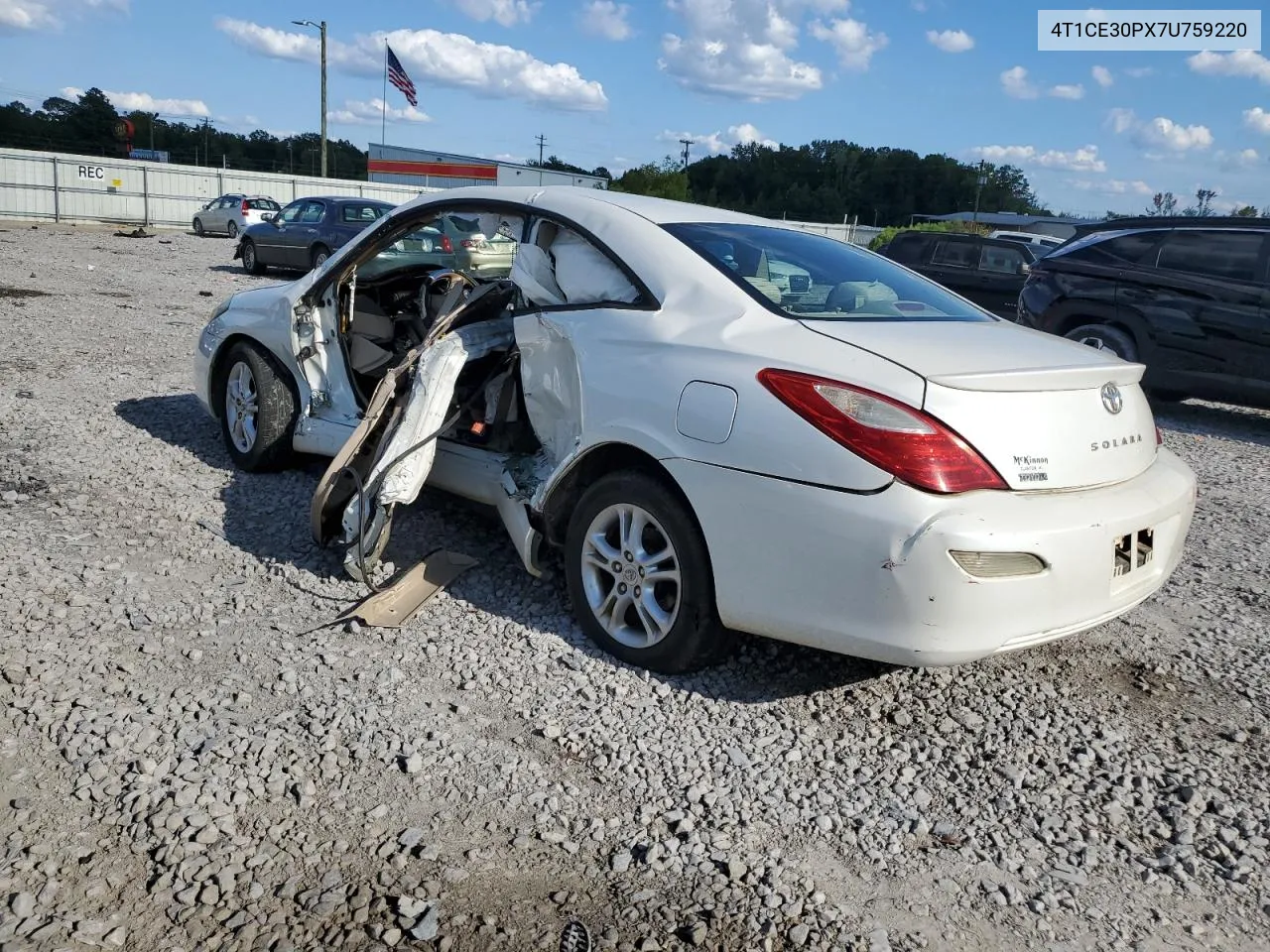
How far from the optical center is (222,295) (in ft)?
50.2

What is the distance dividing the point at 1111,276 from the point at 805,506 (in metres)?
7.48

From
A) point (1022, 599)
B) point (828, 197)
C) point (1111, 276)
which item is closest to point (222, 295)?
point (1111, 276)

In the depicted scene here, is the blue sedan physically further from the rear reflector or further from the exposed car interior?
the rear reflector

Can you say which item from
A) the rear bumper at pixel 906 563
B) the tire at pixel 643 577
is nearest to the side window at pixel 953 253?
the rear bumper at pixel 906 563

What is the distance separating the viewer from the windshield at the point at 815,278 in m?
3.64

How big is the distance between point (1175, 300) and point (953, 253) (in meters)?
6.55

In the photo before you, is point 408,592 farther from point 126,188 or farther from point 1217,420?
point 126,188

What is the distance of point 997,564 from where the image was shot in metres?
2.90

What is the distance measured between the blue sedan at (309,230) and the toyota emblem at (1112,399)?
16806 mm

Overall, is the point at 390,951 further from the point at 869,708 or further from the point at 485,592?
the point at 485,592

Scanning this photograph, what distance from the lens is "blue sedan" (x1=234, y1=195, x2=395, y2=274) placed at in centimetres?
1866

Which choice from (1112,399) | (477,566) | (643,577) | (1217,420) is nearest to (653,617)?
(643,577)

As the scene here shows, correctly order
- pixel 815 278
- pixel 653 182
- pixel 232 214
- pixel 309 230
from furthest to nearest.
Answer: pixel 653 182 → pixel 232 214 → pixel 309 230 → pixel 815 278

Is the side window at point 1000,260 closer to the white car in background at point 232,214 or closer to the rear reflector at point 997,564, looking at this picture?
the rear reflector at point 997,564
